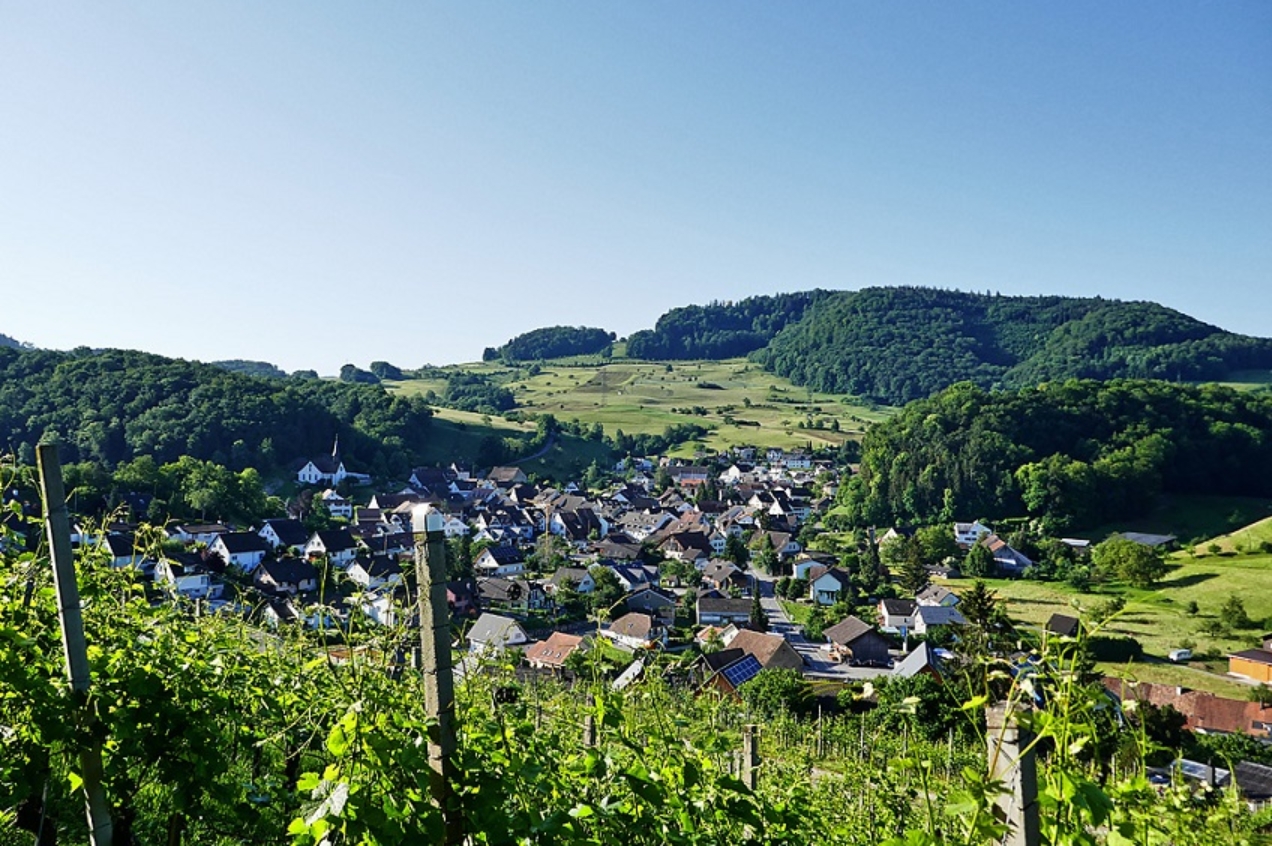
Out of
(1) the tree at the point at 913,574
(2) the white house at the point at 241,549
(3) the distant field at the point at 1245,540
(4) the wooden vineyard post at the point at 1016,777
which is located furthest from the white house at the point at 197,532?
(3) the distant field at the point at 1245,540

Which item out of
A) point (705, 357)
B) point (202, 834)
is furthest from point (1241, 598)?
point (705, 357)

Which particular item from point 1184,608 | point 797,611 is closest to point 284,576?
point 797,611

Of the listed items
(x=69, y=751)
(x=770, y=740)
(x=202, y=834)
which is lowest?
(x=770, y=740)

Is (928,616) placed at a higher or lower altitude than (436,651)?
lower

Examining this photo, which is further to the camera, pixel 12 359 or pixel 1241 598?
pixel 12 359

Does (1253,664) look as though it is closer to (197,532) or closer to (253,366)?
(197,532)

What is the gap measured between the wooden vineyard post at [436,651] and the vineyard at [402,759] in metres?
0.03

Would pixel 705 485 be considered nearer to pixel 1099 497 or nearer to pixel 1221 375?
pixel 1099 497

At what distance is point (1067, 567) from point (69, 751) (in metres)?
51.3

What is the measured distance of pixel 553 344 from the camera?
579 feet

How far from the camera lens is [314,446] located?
66812 mm

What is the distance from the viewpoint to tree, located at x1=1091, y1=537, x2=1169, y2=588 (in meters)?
40.7

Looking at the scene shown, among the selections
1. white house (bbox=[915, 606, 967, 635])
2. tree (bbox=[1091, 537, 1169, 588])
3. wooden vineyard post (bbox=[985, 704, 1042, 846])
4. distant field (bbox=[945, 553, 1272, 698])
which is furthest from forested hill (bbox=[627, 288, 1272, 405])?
wooden vineyard post (bbox=[985, 704, 1042, 846])

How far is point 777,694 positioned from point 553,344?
6237 inches
